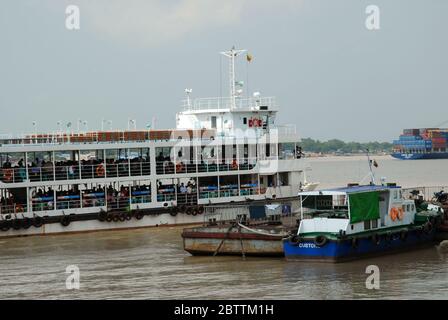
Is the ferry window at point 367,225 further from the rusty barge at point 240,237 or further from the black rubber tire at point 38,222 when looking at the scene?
the black rubber tire at point 38,222

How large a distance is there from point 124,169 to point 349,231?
14325 mm

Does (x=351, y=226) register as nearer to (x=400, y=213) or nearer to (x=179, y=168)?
(x=400, y=213)

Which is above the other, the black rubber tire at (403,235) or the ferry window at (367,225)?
the ferry window at (367,225)

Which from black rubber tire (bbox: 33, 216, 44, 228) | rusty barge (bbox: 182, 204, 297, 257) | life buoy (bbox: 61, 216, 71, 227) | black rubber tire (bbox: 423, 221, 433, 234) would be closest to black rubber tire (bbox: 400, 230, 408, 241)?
black rubber tire (bbox: 423, 221, 433, 234)

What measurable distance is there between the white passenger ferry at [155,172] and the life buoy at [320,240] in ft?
24.8

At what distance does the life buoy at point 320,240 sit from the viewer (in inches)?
1061

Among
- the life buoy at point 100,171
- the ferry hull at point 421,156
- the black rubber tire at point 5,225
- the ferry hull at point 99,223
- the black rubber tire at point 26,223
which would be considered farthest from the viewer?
the ferry hull at point 421,156

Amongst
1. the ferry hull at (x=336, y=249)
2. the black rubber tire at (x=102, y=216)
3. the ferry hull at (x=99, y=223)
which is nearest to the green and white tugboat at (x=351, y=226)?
the ferry hull at (x=336, y=249)

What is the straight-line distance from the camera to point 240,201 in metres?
40.9

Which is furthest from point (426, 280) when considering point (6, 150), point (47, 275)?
point (6, 150)

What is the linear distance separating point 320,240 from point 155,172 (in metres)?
14.1

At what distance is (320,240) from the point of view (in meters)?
27.0

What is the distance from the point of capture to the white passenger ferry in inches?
1441
